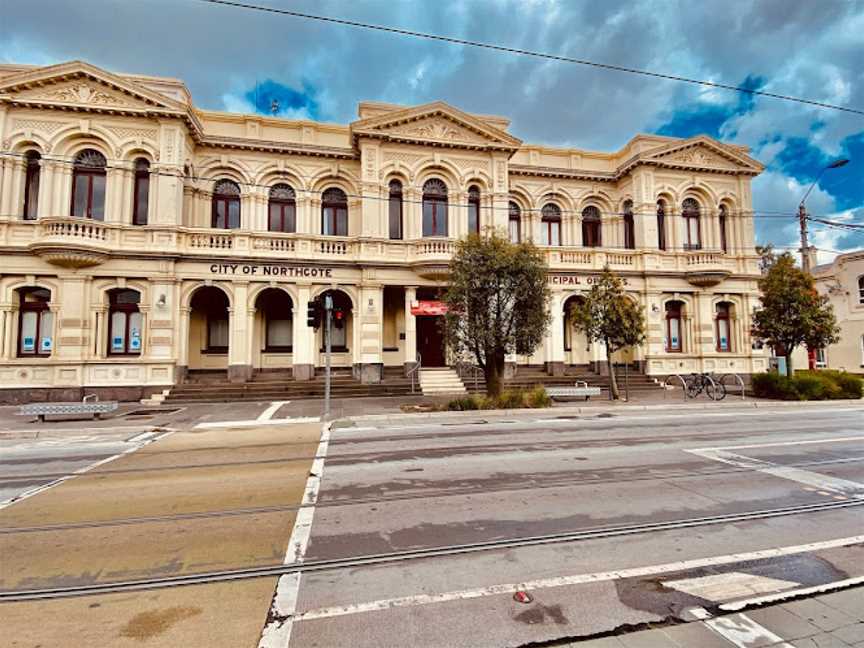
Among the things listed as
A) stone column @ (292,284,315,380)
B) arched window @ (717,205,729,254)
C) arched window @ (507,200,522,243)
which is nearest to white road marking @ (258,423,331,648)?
stone column @ (292,284,315,380)

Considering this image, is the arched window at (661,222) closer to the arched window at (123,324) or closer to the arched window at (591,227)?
the arched window at (591,227)

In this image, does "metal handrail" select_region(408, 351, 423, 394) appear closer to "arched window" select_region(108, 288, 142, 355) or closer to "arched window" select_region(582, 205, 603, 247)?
"arched window" select_region(108, 288, 142, 355)

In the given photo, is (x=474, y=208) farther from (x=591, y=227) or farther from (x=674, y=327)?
(x=674, y=327)

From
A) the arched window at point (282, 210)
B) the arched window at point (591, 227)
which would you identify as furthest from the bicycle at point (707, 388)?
the arched window at point (282, 210)

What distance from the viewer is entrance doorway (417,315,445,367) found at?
2228 centimetres

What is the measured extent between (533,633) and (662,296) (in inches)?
953

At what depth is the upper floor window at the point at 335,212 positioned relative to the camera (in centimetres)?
2258

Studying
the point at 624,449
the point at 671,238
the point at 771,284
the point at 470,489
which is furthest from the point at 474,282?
the point at 671,238

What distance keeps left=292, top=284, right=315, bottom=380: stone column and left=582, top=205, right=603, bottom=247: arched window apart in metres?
16.6

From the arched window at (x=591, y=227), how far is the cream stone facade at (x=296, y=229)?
0.15 meters

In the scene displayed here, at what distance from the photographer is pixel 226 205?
21.5 meters

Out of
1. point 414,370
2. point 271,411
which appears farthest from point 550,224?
point 271,411

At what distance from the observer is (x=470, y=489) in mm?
6234

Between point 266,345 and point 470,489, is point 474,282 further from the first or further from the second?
point 266,345
